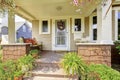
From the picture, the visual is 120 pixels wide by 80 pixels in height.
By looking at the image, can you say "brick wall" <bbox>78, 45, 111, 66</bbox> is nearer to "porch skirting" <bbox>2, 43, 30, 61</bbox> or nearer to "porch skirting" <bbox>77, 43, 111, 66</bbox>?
"porch skirting" <bbox>77, 43, 111, 66</bbox>

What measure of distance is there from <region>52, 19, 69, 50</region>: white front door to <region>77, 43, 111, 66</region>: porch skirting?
4579 mm

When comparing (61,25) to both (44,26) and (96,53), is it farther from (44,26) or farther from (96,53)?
(96,53)

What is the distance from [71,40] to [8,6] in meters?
5.35

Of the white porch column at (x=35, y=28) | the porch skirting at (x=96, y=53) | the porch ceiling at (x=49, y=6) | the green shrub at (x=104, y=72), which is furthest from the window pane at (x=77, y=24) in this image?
the green shrub at (x=104, y=72)

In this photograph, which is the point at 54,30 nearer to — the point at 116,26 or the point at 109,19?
the point at 116,26

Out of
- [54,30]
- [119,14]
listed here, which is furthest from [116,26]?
[54,30]

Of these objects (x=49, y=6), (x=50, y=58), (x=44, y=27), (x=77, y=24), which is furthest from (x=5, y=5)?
(x=77, y=24)

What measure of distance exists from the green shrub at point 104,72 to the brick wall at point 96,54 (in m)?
0.31

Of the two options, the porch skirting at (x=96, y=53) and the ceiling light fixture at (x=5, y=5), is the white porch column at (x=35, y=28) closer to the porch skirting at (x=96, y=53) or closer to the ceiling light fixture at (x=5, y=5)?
the ceiling light fixture at (x=5, y=5)

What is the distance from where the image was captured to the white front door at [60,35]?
33.8 ft

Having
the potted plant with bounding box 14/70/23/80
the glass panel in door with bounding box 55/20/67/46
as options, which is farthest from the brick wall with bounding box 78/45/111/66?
the glass panel in door with bounding box 55/20/67/46

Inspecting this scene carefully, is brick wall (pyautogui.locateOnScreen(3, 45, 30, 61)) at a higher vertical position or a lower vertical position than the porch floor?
higher

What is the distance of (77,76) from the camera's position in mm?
5152

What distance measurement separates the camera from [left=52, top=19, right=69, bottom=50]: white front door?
10289mm
